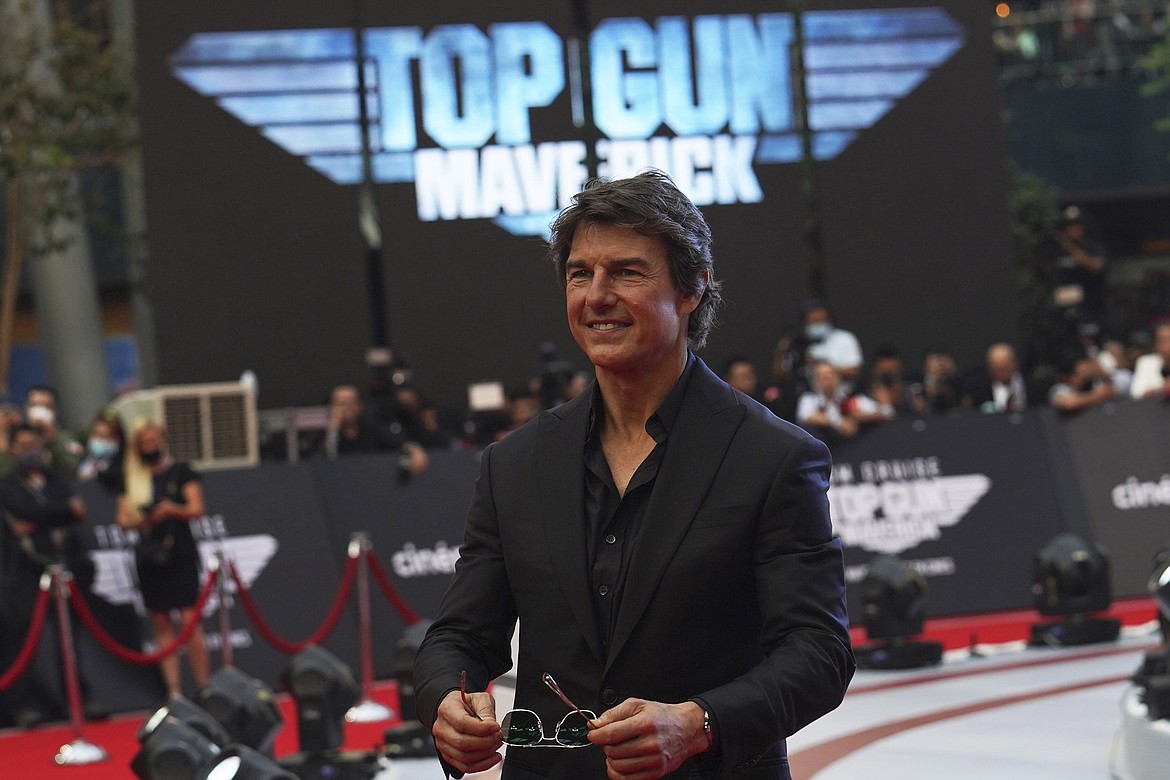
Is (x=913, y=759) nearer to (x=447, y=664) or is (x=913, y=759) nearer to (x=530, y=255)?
(x=447, y=664)

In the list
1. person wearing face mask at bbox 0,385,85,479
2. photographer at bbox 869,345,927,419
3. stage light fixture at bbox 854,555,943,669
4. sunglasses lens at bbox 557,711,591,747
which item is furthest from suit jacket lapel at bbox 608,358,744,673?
photographer at bbox 869,345,927,419

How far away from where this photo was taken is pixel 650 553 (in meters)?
2.38

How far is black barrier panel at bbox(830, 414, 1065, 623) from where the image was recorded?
11.1 meters

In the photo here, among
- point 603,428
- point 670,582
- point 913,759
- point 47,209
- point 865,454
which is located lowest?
point 913,759

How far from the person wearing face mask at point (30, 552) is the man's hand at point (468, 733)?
754cm

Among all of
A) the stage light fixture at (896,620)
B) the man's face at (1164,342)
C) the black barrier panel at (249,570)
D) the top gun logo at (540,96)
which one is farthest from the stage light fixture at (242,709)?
the top gun logo at (540,96)

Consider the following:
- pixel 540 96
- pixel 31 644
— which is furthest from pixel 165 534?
pixel 540 96

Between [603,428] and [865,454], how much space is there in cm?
885

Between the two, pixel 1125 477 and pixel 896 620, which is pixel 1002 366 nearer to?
pixel 1125 477

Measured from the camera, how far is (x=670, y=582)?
7.75ft

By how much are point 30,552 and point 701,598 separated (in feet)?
26.1

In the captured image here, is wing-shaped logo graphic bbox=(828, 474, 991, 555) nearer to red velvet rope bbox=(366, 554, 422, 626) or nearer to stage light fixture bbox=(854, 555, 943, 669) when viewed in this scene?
stage light fixture bbox=(854, 555, 943, 669)

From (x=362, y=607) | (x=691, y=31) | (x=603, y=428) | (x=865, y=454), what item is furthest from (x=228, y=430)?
(x=603, y=428)

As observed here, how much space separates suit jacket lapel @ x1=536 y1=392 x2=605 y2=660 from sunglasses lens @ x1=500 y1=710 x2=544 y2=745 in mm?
141
